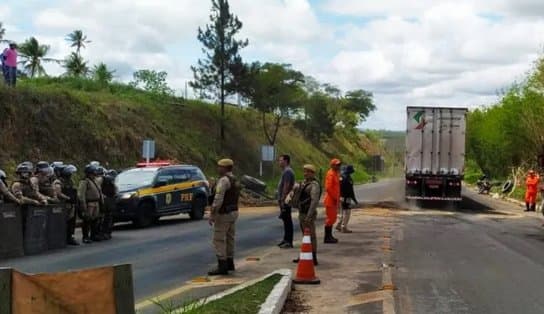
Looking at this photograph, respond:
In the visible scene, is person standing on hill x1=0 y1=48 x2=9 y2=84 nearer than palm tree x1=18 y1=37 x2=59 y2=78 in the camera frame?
Yes

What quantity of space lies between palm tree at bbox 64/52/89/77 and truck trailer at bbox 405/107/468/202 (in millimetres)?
26160

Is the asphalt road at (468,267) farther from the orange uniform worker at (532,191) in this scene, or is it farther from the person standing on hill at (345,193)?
the orange uniform worker at (532,191)

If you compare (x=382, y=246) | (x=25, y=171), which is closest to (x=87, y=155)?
(x=25, y=171)

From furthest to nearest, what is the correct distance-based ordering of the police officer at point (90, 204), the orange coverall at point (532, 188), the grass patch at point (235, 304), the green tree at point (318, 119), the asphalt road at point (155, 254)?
the green tree at point (318, 119) < the orange coverall at point (532, 188) < the police officer at point (90, 204) < the asphalt road at point (155, 254) < the grass patch at point (235, 304)

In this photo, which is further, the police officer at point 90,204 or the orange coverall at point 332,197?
the police officer at point 90,204

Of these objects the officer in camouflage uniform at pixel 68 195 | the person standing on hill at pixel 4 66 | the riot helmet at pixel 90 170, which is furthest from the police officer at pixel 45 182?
the person standing on hill at pixel 4 66

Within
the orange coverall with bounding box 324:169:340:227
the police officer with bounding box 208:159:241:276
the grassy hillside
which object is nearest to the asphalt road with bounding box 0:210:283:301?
the police officer with bounding box 208:159:241:276

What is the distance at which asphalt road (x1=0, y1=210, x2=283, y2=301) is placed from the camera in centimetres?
1251

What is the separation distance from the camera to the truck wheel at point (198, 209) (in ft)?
83.6

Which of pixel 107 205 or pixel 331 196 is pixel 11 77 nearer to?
pixel 107 205

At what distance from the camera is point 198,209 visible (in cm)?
2575

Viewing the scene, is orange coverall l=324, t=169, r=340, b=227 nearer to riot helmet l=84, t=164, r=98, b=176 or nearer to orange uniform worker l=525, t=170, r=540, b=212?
riot helmet l=84, t=164, r=98, b=176

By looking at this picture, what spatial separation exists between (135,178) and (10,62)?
8.30 metres

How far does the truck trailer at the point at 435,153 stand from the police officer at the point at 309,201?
16848 millimetres
